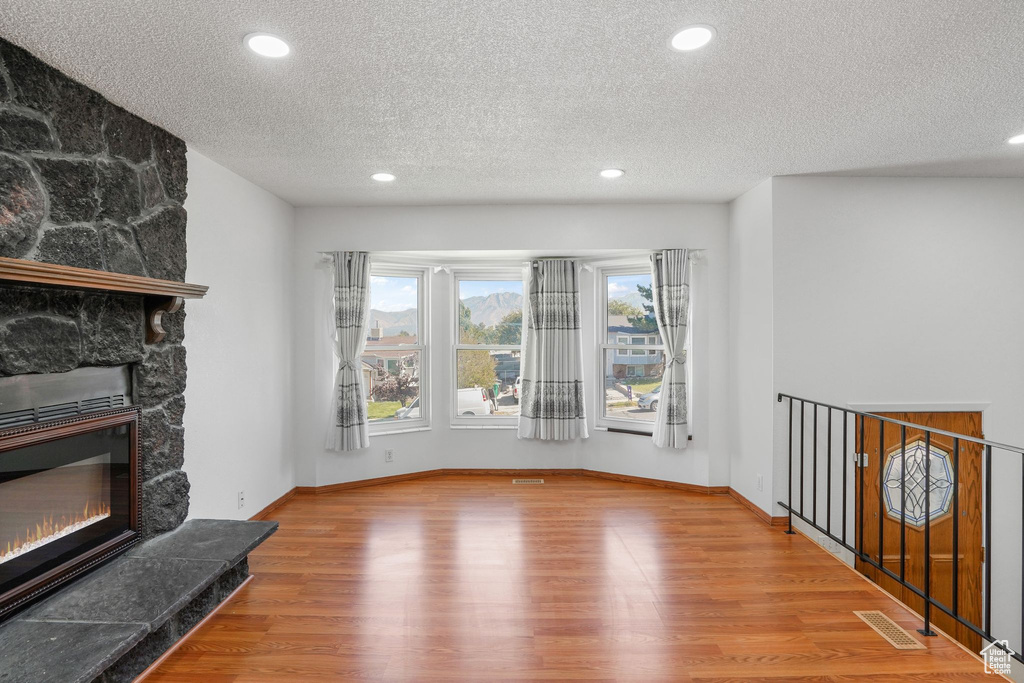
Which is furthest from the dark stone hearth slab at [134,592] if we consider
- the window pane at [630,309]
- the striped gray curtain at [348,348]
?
the window pane at [630,309]

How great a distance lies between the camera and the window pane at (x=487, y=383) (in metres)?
5.37

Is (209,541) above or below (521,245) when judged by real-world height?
below

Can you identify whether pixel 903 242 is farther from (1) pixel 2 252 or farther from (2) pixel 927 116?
(1) pixel 2 252

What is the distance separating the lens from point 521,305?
17.7ft

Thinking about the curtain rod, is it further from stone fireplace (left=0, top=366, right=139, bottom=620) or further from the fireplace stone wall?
stone fireplace (left=0, top=366, right=139, bottom=620)

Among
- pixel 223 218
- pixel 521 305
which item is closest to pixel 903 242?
pixel 521 305

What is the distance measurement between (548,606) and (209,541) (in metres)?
1.73

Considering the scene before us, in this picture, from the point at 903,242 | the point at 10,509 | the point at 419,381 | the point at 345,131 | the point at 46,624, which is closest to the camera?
the point at 46,624

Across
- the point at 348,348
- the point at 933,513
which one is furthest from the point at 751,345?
the point at 348,348

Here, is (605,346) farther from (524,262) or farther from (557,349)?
(524,262)

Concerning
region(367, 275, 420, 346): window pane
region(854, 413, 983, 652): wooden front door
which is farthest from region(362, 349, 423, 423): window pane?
region(854, 413, 983, 652): wooden front door

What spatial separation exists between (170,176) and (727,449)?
4344mm

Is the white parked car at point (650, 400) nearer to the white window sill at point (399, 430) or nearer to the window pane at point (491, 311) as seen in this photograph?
the window pane at point (491, 311)

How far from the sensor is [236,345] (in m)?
3.67
